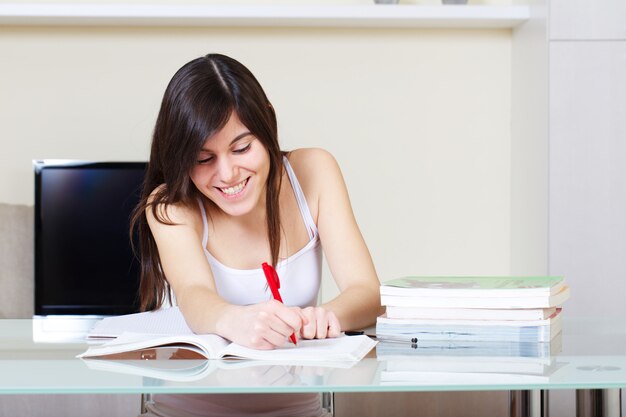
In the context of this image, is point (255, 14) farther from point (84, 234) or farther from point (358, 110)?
point (84, 234)

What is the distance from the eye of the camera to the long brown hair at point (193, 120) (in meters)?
1.53

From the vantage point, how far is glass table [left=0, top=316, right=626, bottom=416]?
0.99 m

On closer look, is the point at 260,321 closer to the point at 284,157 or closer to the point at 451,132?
the point at 284,157

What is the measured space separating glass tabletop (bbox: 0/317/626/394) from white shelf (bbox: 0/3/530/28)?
2263mm

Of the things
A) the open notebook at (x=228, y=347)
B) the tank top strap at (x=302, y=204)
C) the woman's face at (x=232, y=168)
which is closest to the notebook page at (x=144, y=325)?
the open notebook at (x=228, y=347)

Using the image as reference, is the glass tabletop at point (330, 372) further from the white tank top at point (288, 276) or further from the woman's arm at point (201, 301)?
the white tank top at point (288, 276)

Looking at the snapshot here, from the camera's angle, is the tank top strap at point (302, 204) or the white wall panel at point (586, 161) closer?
the tank top strap at point (302, 204)

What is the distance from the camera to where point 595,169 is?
3316mm

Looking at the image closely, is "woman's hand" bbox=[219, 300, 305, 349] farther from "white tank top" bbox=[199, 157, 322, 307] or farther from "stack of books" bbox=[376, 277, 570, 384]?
"white tank top" bbox=[199, 157, 322, 307]

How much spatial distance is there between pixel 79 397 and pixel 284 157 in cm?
108

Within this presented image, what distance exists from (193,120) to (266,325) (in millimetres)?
451

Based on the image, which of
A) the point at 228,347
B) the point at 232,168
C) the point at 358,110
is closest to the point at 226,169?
the point at 232,168

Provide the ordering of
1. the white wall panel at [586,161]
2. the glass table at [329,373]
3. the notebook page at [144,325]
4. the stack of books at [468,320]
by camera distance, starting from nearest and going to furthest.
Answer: the glass table at [329,373], the stack of books at [468,320], the notebook page at [144,325], the white wall panel at [586,161]

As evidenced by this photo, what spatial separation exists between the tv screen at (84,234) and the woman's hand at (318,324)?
2.22 metres
